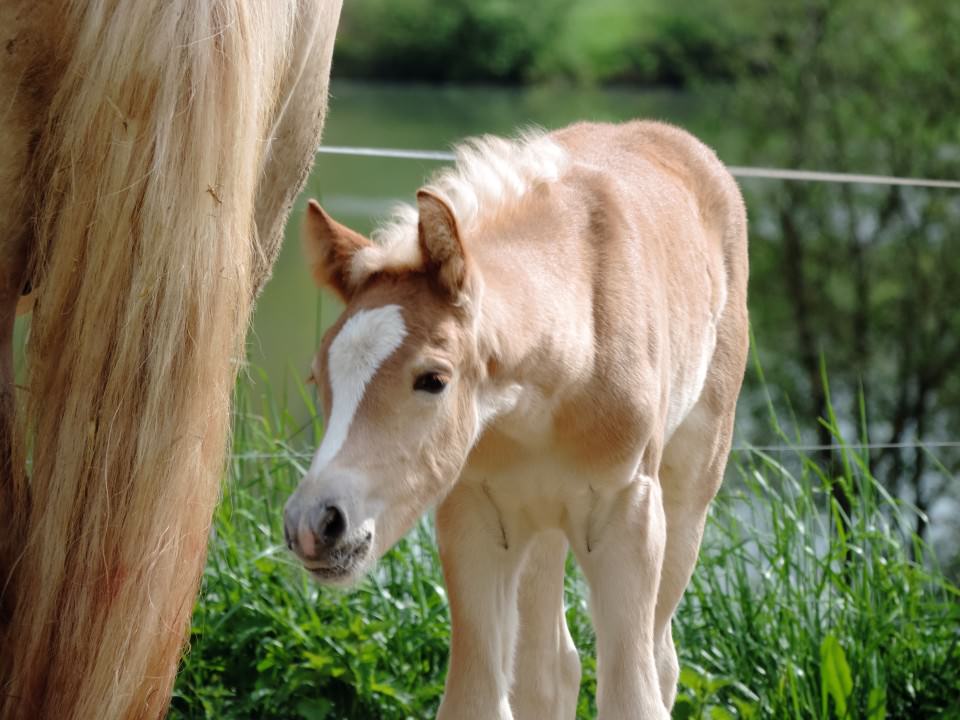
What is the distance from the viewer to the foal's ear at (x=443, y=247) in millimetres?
2051

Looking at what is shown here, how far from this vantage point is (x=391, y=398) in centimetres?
201

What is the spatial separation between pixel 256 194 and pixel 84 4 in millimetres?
499

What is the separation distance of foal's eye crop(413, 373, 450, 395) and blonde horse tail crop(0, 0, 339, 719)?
32 centimetres

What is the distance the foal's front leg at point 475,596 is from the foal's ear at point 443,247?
519 mm

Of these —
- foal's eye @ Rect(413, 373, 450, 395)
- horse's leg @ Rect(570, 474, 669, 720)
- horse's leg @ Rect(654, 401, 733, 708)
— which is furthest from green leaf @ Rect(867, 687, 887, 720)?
foal's eye @ Rect(413, 373, 450, 395)

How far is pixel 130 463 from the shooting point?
2.03m

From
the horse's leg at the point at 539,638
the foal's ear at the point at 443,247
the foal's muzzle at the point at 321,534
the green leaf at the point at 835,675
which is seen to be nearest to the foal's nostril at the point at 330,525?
the foal's muzzle at the point at 321,534

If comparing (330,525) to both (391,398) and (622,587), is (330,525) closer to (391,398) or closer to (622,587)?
(391,398)

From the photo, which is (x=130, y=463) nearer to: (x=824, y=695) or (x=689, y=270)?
(x=689, y=270)

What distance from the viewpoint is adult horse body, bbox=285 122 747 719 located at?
2.01 m

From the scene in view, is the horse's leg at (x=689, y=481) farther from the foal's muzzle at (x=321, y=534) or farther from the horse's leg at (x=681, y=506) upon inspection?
the foal's muzzle at (x=321, y=534)

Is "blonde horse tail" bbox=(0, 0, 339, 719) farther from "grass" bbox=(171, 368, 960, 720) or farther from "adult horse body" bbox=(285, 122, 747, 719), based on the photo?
"grass" bbox=(171, 368, 960, 720)

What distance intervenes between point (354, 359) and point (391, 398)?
8 centimetres

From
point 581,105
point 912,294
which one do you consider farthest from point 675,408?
point 581,105
